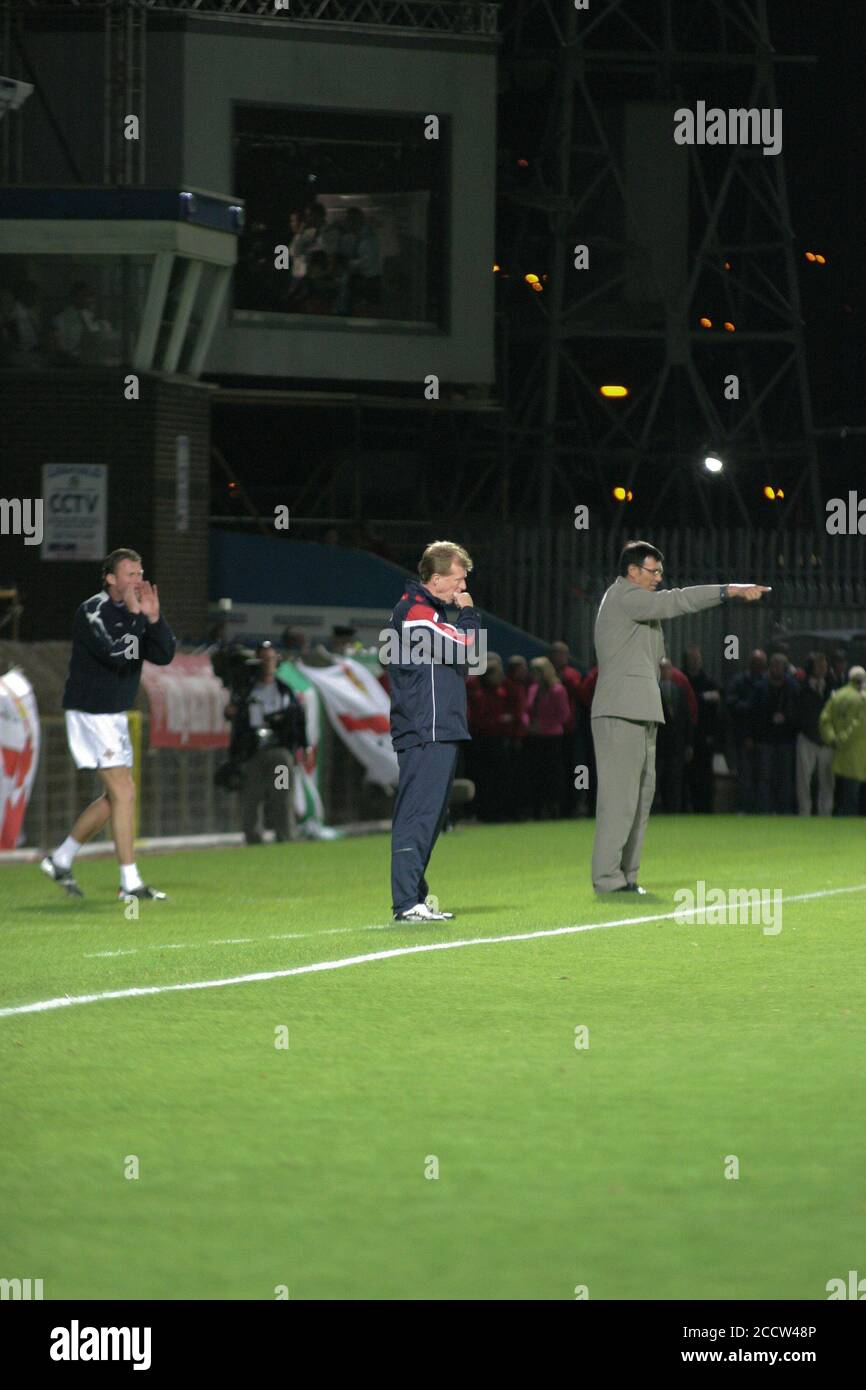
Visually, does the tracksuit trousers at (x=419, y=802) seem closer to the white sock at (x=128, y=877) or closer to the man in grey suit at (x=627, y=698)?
the man in grey suit at (x=627, y=698)

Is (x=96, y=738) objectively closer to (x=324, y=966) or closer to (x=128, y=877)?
(x=128, y=877)

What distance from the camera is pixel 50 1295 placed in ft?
20.2

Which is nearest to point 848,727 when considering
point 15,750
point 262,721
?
point 262,721

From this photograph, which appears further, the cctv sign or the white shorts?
the cctv sign

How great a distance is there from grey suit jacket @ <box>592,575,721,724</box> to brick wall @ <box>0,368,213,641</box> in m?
16.2

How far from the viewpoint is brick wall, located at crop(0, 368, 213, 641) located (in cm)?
3241

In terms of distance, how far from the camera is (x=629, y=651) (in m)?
16.9

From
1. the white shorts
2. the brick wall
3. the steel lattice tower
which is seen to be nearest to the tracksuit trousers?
the white shorts

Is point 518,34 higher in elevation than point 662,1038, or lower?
higher

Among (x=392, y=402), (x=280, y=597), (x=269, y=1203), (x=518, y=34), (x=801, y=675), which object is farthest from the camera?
(x=518, y=34)

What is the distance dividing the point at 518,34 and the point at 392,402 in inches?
360

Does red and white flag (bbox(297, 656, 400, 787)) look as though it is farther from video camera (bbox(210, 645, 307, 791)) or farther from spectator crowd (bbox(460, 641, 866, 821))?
spectator crowd (bbox(460, 641, 866, 821))
